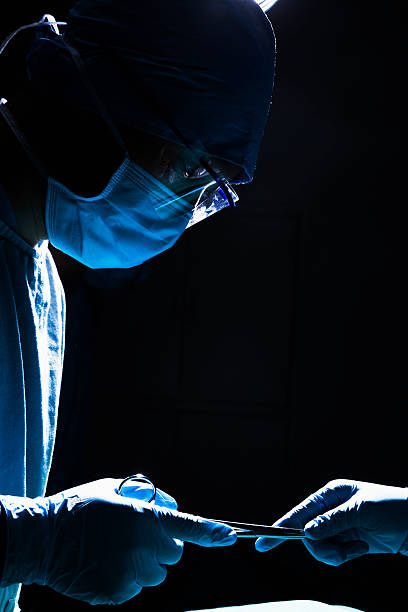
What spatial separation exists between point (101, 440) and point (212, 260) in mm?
1523

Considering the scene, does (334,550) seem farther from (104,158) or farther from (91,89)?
(91,89)

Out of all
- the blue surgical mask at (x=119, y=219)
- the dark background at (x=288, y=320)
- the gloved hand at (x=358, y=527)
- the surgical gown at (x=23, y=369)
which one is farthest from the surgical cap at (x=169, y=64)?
the dark background at (x=288, y=320)

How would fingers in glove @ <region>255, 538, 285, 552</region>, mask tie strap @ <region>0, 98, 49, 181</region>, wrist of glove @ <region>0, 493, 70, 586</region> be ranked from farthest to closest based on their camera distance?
fingers in glove @ <region>255, 538, 285, 552</region>
mask tie strap @ <region>0, 98, 49, 181</region>
wrist of glove @ <region>0, 493, 70, 586</region>

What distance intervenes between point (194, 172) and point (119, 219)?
0.64ft

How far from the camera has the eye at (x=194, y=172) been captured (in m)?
1.09

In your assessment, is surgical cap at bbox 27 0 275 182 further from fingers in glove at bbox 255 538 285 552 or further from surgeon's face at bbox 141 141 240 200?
fingers in glove at bbox 255 538 285 552

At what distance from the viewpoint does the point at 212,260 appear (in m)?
3.71

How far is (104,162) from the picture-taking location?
1.02 m

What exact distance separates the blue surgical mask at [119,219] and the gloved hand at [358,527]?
773 millimetres

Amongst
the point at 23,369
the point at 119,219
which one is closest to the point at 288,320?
the point at 119,219

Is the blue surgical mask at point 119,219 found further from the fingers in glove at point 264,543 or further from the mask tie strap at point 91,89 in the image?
the fingers in glove at point 264,543

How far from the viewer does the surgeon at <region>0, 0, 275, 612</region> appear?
3.10 ft

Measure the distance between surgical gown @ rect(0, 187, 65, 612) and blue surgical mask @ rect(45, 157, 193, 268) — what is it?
86 mm

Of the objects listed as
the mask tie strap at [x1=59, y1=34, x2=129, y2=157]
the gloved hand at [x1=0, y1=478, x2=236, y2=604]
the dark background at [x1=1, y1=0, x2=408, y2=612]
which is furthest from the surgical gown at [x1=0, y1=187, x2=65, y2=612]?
the dark background at [x1=1, y1=0, x2=408, y2=612]
